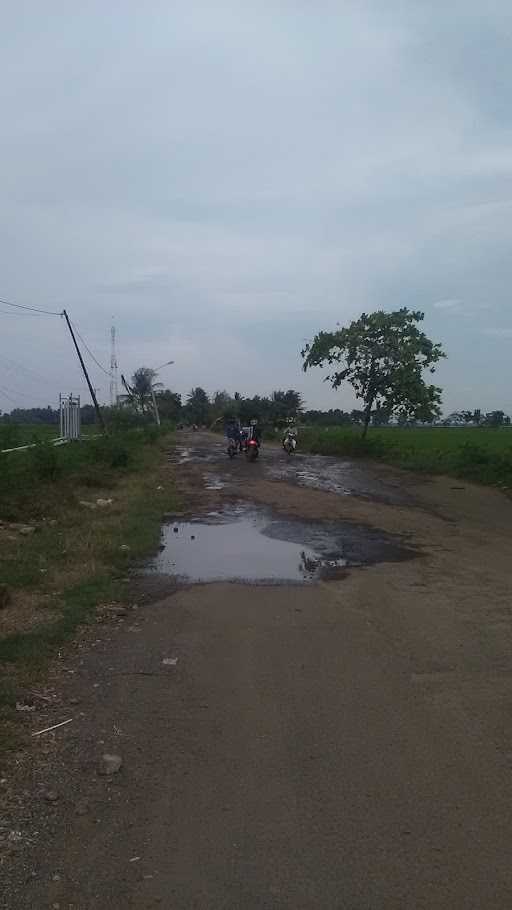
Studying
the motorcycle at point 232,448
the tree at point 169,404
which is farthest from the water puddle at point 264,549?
the tree at point 169,404

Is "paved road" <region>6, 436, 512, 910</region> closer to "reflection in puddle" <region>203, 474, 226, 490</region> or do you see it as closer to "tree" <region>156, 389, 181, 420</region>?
"reflection in puddle" <region>203, 474, 226, 490</region>

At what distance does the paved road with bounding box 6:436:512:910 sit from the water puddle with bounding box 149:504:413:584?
41.9 inches

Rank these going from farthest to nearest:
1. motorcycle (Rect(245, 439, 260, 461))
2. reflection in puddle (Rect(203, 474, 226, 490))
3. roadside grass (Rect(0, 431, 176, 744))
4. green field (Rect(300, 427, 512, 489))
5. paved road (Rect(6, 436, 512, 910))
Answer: motorcycle (Rect(245, 439, 260, 461))
green field (Rect(300, 427, 512, 489))
reflection in puddle (Rect(203, 474, 226, 490))
roadside grass (Rect(0, 431, 176, 744))
paved road (Rect(6, 436, 512, 910))

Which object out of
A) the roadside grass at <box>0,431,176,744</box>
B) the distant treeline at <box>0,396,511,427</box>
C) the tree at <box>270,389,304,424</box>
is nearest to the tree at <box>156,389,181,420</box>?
the distant treeline at <box>0,396,511,427</box>

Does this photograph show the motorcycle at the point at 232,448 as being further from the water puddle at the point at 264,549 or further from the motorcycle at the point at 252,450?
the water puddle at the point at 264,549

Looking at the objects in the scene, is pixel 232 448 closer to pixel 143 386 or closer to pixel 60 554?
pixel 60 554

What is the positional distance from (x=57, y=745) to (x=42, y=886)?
1.35 m

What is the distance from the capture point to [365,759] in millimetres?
4016

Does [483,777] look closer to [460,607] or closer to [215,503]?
[460,607]

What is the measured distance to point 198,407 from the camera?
103062 millimetres

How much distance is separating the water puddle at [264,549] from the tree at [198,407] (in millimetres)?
84136

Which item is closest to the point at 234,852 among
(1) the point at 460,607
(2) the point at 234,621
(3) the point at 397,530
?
(2) the point at 234,621

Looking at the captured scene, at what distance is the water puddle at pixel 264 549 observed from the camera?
357 inches

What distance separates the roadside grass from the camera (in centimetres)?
589
